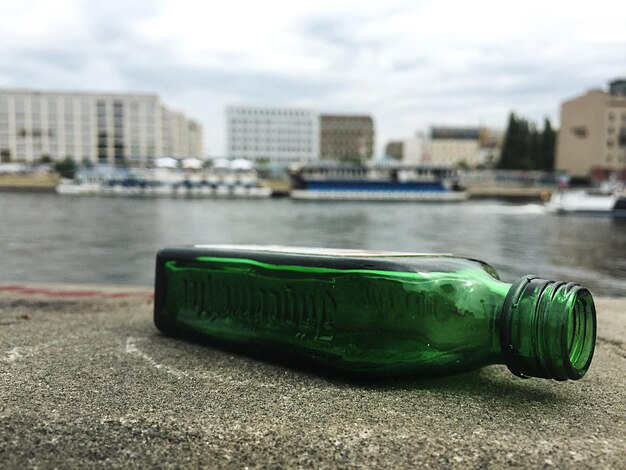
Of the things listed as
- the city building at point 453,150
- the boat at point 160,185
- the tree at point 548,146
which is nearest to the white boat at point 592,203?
the boat at point 160,185

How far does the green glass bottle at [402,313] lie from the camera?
2.10 m

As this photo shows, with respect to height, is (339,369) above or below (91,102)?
below

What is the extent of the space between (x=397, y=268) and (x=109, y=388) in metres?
1.20

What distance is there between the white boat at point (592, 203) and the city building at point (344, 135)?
105197 mm

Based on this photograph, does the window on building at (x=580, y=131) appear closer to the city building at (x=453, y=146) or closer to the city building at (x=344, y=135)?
the city building at (x=453, y=146)

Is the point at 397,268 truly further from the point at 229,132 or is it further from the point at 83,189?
the point at 229,132

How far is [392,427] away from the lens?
190 cm

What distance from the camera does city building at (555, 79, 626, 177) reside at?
265ft

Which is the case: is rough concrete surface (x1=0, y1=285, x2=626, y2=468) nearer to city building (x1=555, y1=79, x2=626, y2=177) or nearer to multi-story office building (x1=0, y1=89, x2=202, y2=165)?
city building (x1=555, y1=79, x2=626, y2=177)

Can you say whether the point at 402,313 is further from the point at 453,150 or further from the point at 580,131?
the point at 453,150

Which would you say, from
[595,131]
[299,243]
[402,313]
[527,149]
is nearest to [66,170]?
[527,149]

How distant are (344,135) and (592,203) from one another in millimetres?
109966

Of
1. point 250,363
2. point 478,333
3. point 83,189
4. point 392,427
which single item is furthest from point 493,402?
point 83,189

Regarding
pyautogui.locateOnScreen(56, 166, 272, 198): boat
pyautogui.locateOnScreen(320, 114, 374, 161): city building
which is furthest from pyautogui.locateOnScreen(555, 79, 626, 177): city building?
pyautogui.locateOnScreen(320, 114, 374, 161): city building
